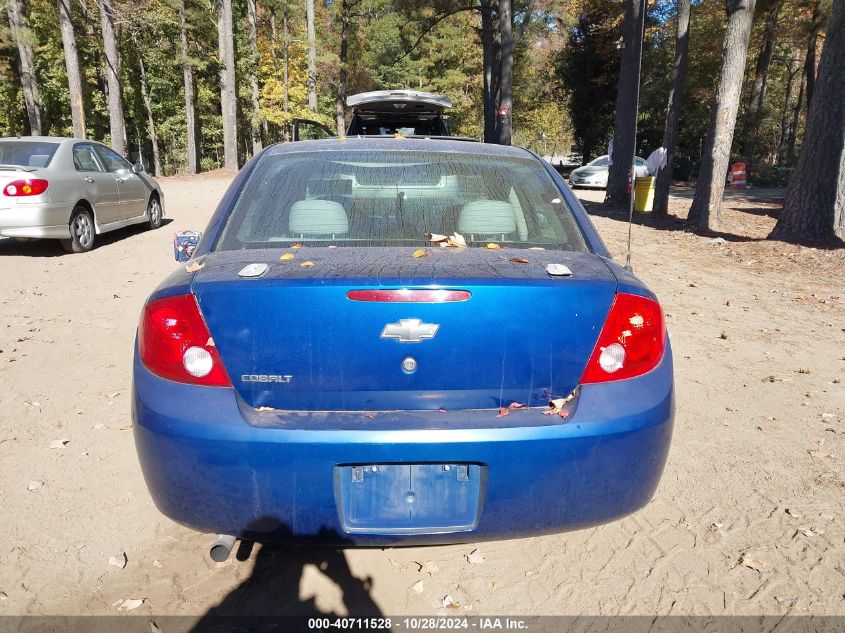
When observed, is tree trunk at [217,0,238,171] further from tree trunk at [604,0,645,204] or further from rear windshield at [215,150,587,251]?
rear windshield at [215,150,587,251]

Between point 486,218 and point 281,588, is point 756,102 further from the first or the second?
point 281,588

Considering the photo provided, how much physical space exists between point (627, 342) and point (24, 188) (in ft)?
28.0

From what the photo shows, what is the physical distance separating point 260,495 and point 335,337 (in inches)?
21.7

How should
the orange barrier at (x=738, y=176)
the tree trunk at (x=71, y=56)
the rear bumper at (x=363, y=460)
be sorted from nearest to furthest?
1. the rear bumper at (x=363, y=460)
2. the tree trunk at (x=71, y=56)
3. the orange barrier at (x=738, y=176)

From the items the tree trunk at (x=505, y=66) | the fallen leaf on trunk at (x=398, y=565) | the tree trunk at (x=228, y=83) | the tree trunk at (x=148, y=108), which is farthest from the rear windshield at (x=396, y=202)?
the tree trunk at (x=148, y=108)

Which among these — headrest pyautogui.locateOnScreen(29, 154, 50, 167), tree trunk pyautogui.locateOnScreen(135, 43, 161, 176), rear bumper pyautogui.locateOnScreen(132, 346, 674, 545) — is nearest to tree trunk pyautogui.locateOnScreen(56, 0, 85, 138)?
headrest pyautogui.locateOnScreen(29, 154, 50, 167)

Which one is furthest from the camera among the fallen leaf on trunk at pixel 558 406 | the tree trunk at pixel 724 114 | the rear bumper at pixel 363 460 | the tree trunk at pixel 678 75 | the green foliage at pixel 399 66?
the green foliage at pixel 399 66

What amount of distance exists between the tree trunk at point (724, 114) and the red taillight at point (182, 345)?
11078 mm

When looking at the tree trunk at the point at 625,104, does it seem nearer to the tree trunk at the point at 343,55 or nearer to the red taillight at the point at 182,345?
the red taillight at the point at 182,345

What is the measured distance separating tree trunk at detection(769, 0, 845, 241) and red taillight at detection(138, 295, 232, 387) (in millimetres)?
9637

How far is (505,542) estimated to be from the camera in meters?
2.70

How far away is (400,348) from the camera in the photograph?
6.48 ft

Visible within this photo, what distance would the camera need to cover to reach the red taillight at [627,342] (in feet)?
6.79

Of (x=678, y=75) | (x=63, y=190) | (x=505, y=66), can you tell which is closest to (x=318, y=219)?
(x=63, y=190)
